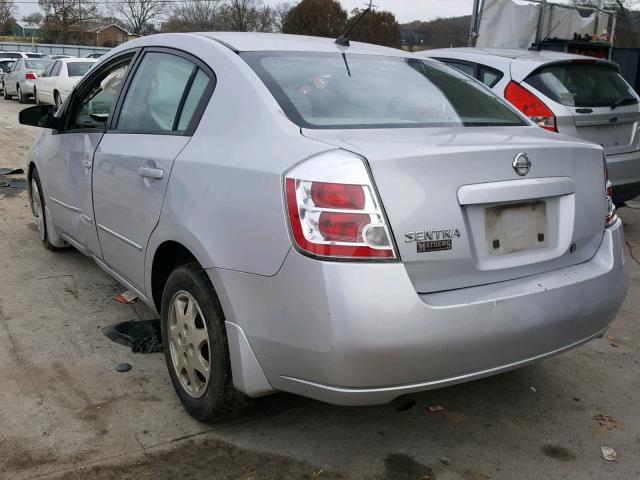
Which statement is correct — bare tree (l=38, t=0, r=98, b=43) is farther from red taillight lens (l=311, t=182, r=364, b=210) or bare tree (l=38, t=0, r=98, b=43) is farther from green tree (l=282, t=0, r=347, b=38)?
red taillight lens (l=311, t=182, r=364, b=210)

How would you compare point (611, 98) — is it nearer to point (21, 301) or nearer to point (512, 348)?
point (512, 348)

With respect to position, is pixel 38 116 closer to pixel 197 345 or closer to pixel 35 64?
pixel 197 345

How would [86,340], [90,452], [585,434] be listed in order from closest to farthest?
[90,452]
[585,434]
[86,340]

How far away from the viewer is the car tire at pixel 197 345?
2.64 metres

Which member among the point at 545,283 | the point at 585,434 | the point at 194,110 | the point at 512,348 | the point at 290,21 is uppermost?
the point at 290,21

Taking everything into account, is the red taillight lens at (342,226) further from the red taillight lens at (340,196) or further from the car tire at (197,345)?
the car tire at (197,345)

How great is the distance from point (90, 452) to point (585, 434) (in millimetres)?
2115

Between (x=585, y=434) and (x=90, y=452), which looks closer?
(x=90, y=452)

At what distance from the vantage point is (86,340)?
3.76 meters

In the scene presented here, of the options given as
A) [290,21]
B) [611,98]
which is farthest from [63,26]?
[611,98]

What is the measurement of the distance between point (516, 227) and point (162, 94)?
185cm

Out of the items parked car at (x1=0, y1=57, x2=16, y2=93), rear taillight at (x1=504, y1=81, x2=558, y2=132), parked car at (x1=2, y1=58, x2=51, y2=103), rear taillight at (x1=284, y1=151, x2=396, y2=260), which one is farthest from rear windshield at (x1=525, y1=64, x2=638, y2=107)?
parked car at (x1=0, y1=57, x2=16, y2=93)

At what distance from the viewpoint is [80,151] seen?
3998mm

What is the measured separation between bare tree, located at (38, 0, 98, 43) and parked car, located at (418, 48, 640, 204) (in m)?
64.0
